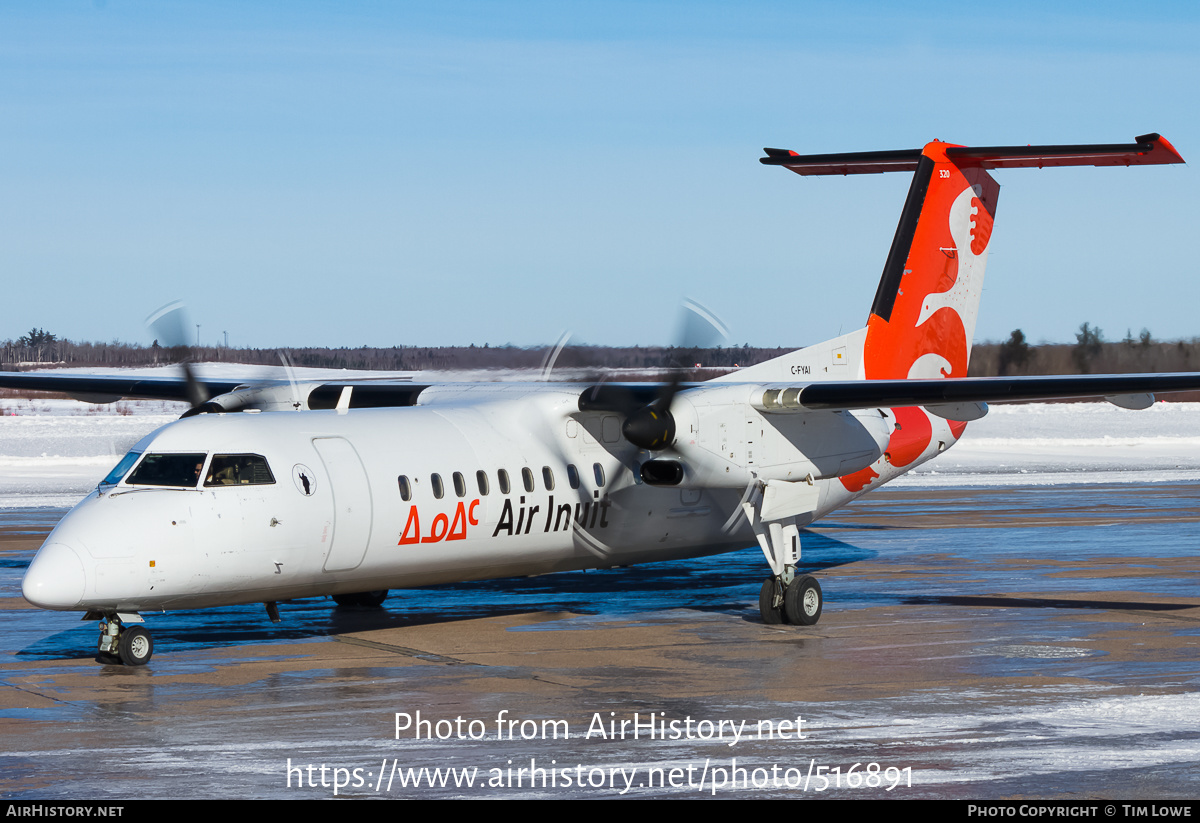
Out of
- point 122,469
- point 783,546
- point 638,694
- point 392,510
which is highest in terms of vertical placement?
point 783,546

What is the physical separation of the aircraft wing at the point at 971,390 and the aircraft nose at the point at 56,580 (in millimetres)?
7972

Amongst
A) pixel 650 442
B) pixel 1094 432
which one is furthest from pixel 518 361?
pixel 1094 432

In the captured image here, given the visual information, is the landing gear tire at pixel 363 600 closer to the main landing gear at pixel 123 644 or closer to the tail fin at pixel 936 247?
the main landing gear at pixel 123 644

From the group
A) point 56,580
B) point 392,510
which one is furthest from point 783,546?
point 56,580

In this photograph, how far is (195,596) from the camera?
41.5 ft

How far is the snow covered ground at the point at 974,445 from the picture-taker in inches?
1371


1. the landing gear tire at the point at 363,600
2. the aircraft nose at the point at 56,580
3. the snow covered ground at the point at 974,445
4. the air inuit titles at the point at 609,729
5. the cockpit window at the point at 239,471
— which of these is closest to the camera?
the air inuit titles at the point at 609,729

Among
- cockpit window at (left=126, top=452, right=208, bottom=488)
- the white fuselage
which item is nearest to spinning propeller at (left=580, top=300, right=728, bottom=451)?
the white fuselage

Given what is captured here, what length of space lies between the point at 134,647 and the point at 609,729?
16.8 ft

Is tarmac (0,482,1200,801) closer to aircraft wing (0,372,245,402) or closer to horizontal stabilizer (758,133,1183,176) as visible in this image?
aircraft wing (0,372,245,402)

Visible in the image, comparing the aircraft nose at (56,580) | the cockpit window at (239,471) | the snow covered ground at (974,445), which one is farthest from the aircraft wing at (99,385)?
the aircraft nose at (56,580)

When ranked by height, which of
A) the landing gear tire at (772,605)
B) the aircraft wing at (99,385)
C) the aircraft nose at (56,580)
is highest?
the aircraft wing at (99,385)

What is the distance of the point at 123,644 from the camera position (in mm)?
12758

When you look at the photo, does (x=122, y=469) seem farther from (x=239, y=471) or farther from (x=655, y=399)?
(x=655, y=399)
